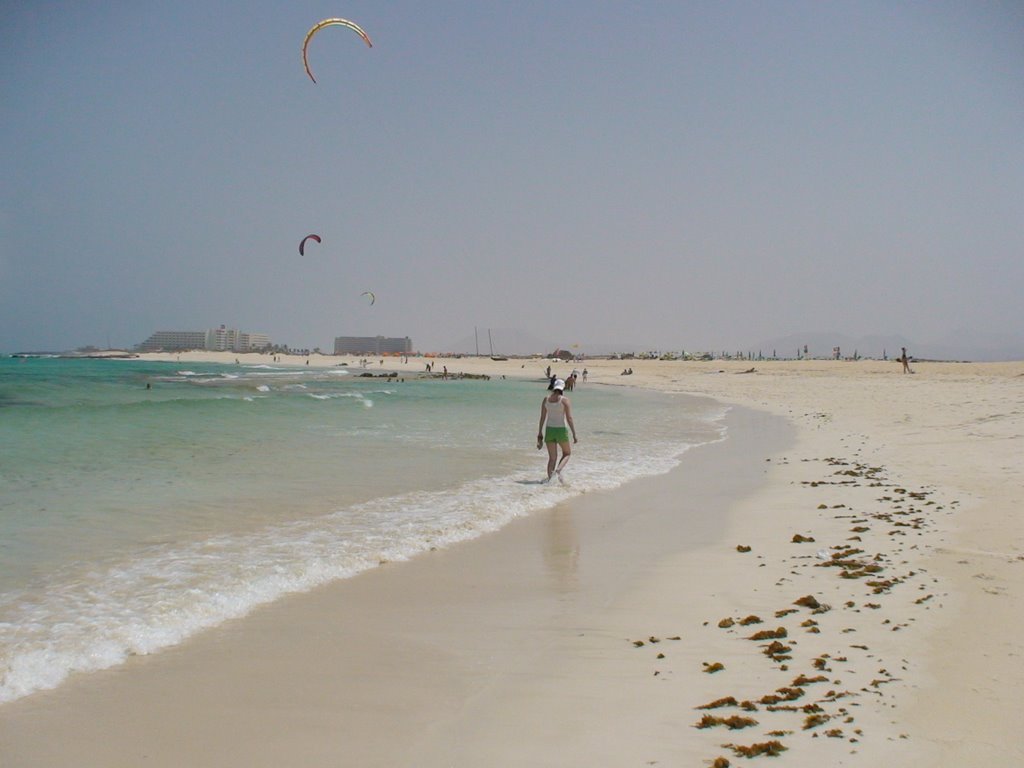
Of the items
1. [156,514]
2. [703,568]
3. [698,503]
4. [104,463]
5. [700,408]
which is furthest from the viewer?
[700,408]

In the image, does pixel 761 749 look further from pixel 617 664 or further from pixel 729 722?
pixel 617 664

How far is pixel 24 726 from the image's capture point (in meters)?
3.44

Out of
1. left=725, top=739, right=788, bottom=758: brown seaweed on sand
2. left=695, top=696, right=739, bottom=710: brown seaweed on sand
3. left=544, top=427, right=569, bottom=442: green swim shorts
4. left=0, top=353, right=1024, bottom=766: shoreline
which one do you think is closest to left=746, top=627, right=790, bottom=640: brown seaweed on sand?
left=0, top=353, right=1024, bottom=766: shoreline

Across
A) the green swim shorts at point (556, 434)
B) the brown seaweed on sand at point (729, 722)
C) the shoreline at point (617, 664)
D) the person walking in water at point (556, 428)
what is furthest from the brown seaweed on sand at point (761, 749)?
the green swim shorts at point (556, 434)

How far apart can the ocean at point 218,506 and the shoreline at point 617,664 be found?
0.53 m

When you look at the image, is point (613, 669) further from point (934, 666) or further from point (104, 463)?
point (104, 463)

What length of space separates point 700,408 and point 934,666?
2594 centimetres

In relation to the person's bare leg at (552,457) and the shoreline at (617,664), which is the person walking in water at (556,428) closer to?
the person's bare leg at (552,457)

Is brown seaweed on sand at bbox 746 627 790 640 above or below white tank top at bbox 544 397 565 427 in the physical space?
below

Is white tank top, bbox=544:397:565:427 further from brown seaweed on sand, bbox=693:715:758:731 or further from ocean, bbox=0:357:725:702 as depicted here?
brown seaweed on sand, bbox=693:715:758:731

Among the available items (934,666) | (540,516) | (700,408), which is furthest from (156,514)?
(700,408)

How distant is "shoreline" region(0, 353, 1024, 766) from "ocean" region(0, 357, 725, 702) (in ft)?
1.72

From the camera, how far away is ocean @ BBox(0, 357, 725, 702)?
195 inches

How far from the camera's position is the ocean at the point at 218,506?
16.2 ft
